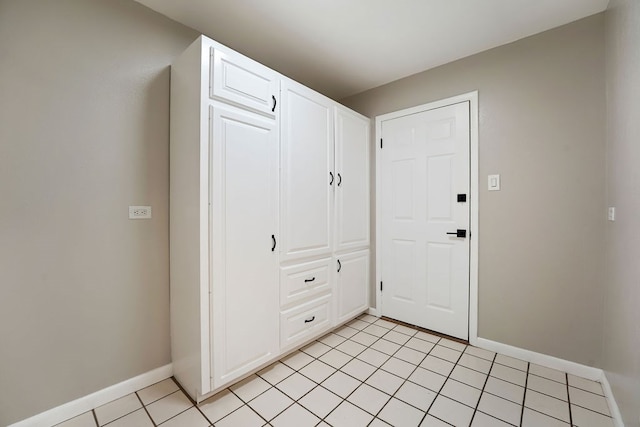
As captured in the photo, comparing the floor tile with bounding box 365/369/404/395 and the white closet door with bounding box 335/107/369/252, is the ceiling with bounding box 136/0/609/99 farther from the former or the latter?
the floor tile with bounding box 365/369/404/395

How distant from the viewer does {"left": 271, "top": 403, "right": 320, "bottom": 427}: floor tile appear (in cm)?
146

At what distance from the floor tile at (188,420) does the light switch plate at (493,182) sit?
2668 millimetres

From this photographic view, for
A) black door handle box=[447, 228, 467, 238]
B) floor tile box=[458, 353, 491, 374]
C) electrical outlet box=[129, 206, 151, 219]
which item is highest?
electrical outlet box=[129, 206, 151, 219]

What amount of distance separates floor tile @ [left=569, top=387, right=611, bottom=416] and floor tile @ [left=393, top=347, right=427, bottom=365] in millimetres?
913

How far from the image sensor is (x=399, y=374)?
192 cm

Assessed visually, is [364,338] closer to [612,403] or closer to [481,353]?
[481,353]

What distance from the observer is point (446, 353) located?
2.21m

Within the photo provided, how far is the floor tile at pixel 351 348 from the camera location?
2.23 m

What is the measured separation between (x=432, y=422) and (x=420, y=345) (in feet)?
2.99

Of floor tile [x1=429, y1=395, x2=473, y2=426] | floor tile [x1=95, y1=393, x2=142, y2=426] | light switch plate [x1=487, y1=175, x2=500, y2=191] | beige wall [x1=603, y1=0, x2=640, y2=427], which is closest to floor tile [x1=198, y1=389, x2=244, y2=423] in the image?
floor tile [x1=95, y1=393, x2=142, y2=426]

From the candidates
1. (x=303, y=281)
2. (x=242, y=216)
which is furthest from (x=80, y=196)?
(x=303, y=281)

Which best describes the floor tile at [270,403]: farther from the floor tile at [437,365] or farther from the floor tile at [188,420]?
the floor tile at [437,365]

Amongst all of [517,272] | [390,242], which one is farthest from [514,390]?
[390,242]

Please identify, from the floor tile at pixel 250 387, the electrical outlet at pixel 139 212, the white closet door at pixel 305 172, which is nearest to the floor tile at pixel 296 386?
the floor tile at pixel 250 387
